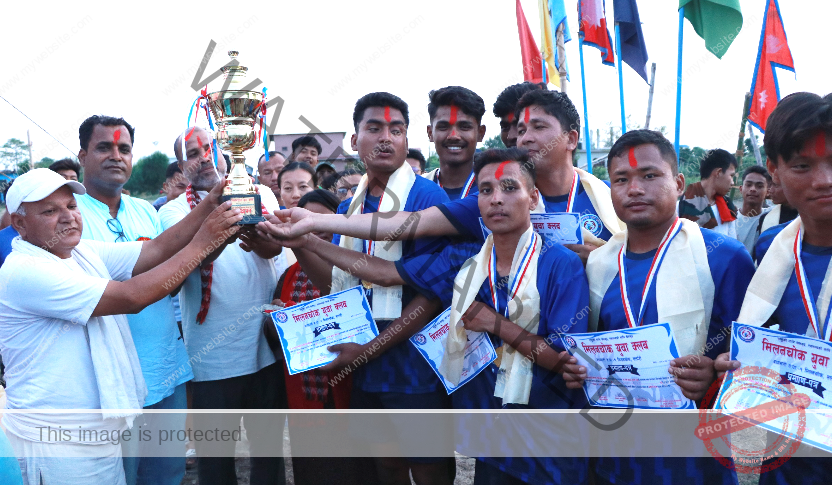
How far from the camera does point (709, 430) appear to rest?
2.04m

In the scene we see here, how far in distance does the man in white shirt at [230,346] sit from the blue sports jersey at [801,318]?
2.48 m

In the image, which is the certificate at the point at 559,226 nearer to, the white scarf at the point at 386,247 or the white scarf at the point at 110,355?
the white scarf at the point at 386,247

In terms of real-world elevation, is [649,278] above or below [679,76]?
below

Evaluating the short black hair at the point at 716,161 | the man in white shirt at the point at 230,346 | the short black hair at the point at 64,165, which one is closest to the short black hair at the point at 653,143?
the man in white shirt at the point at 230,346

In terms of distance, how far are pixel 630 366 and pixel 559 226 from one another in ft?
2.47

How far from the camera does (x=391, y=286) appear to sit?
291 cm

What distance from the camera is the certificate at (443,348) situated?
8.30 feet

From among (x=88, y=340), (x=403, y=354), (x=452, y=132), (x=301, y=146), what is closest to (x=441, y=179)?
(x=452, y=132)

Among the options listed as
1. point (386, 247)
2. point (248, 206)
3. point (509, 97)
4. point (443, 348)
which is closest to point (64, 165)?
point (248, 206)

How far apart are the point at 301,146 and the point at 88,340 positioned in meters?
4.49

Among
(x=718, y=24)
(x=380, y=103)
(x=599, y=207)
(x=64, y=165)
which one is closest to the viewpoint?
(x=599, y=207)

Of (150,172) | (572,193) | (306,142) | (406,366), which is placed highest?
(150,172)

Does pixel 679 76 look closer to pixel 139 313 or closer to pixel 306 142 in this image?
pixel 306 142

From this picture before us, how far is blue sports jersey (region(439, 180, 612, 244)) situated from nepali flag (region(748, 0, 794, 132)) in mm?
4702
